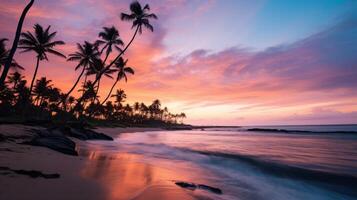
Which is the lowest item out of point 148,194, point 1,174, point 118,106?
point 148,194

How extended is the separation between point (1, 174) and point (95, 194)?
6.13ft

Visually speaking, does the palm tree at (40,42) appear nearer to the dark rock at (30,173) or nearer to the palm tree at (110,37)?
the palm tree at (110,37)

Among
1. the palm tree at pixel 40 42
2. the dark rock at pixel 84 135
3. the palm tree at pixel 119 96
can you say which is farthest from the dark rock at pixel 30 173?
the palm tree at pixel 119 96

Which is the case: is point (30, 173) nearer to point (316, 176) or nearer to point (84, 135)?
point (316, 176)

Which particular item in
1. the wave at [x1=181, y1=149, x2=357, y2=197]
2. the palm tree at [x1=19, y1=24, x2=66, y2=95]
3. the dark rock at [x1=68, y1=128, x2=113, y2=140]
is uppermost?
the palm tree at [x1=19, y1=24, x2=66, y2=95]

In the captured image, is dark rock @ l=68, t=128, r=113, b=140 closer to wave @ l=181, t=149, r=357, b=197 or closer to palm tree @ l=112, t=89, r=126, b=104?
wave @ l=181, t=149, r=357, b=197

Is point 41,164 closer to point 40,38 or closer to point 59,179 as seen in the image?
point 59,179

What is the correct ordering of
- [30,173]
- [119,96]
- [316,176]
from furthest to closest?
[119,96], [316,176], [30,173]

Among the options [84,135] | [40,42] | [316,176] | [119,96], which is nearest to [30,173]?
[316,176]

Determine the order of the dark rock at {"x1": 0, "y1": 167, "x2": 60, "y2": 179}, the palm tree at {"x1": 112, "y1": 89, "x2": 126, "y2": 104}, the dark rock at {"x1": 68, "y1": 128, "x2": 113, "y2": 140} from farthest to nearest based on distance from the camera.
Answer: the palm tree at {"x1": 112, "y1": 89, "x2": 126, "y2": 104}, the dark rock at {"x1": 68, "y1": 128, "x2": 113, "y2": 140}, the dark rock at {"x1": 0, "y1": 167, "x2": 60, "y2": 179}

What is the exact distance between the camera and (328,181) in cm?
890

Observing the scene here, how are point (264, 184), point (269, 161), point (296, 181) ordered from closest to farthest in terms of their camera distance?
point (264, 184), point (296, 181), point (269, 161)

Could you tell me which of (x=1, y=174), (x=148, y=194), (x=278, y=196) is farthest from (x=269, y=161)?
(x=1, y=174)

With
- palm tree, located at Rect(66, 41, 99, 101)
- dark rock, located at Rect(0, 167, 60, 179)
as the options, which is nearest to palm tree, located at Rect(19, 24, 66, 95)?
palm tree, located at Rect(66, 41, 99, 101)
